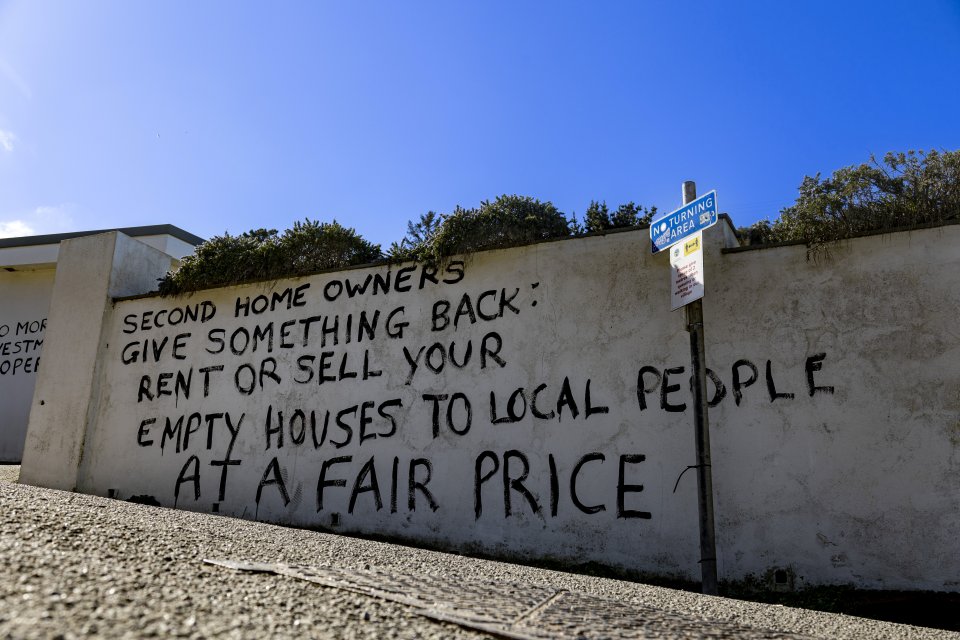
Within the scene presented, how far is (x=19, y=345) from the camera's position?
14.0 meters

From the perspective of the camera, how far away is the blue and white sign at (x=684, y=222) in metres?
5.66

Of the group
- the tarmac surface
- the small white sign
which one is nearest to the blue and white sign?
the small white sign

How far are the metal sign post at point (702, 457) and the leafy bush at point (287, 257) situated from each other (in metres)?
4.29

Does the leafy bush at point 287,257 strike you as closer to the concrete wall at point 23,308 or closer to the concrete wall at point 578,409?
the concrete wall at point 578,409

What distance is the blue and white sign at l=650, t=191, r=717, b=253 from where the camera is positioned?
566 centimetres

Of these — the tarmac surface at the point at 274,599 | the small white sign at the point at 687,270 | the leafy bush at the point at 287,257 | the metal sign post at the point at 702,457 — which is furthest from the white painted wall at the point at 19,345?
the metal sign post at the point at 702,457

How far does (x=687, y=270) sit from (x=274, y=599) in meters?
4.31

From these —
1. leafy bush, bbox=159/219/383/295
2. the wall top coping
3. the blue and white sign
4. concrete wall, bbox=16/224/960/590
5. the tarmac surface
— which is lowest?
the tarmac surface

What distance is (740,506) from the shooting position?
20.1ft

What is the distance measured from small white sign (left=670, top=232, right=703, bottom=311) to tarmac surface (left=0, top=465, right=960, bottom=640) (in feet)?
7.88

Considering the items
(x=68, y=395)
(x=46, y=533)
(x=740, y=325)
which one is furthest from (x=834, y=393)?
(x=68, y=395)

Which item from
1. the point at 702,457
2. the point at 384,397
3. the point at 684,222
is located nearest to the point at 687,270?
the point at 684,222

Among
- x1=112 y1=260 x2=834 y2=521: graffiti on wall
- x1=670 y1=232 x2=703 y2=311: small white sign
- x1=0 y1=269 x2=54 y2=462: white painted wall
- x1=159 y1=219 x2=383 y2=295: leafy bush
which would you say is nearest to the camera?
x1=670 y1=232 x2=703 y2=311: small white sign

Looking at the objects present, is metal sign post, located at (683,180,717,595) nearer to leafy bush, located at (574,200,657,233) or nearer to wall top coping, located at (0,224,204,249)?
leafy bush, located at (574,200,657,233)
